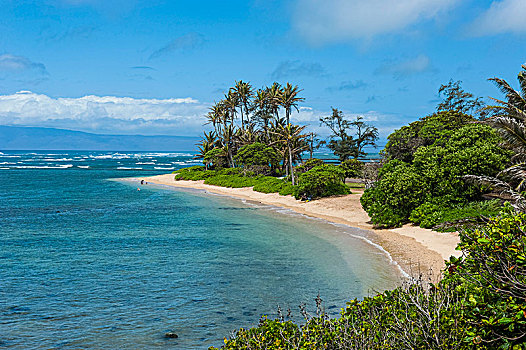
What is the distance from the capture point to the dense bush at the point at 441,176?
22.7 metres

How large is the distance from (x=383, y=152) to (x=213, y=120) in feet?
133

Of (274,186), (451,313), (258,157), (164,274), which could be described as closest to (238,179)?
(258,157)

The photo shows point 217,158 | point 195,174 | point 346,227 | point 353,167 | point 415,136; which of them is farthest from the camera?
point 217,158

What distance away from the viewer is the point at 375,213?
26.0 metres

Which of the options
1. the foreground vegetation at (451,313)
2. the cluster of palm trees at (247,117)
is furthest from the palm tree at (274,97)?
the foreground vegetation at (451,313)

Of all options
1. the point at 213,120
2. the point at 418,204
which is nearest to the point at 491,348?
the point at 418,204

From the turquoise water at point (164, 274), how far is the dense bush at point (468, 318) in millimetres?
4823

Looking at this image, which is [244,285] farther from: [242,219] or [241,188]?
[241,188]

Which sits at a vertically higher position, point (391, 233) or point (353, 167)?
point (353, 167)

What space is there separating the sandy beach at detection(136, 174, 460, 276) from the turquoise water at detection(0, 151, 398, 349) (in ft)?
3.60

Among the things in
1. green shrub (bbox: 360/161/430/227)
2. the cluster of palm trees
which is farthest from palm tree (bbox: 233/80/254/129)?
green shrub (bbox: 360/161/430/227)

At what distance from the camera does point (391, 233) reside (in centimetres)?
2367

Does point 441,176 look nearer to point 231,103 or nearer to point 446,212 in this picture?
point 446,212

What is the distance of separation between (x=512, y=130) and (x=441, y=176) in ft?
19.2
